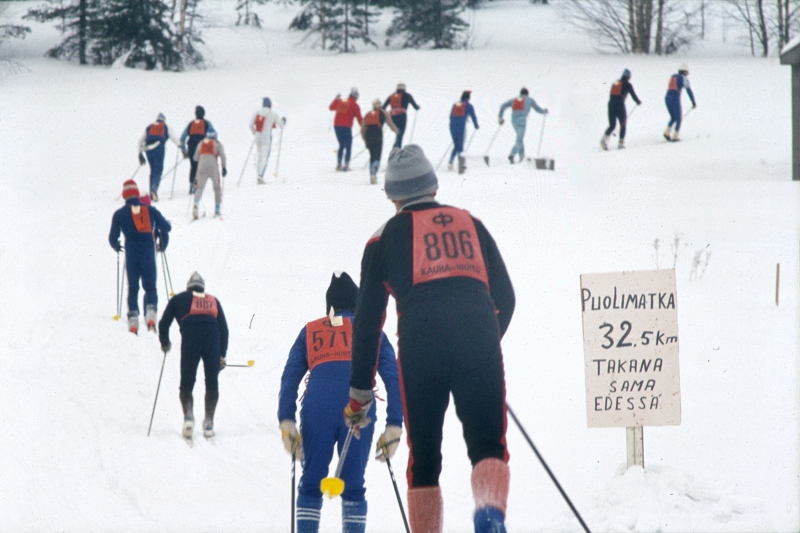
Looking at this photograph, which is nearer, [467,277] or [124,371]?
[467,277]

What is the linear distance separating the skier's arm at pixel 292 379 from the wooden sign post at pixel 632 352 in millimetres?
1901

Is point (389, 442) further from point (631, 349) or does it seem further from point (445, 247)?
point (631, 349)

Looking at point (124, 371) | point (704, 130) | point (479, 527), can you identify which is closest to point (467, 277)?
point (479, 527)

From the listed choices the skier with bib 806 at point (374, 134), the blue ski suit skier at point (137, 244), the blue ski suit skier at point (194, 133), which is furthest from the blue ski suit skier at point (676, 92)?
the blue ski suit skier at point (137, 244)

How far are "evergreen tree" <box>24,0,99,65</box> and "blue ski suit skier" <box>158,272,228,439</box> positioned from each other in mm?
26323

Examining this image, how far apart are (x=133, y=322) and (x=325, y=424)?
5792 mm

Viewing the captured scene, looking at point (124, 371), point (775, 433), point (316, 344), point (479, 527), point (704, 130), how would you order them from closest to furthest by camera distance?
point (479, 527) < point (316, 344) < point (775, 433) < point (124, 371) < point (704, 130)

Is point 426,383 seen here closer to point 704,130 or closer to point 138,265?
point 138,265

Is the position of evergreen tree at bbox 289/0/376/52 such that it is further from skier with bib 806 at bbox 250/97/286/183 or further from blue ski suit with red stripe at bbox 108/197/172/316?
blue ski suit with red stripe at bbox 108/197/172/316

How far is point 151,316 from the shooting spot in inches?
390

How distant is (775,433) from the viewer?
20.4 ft

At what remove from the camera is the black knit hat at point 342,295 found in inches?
190

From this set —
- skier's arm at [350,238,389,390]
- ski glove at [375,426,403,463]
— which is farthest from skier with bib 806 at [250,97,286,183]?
skier's arm at [350,238,389,390]

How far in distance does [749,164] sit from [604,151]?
325 cm
